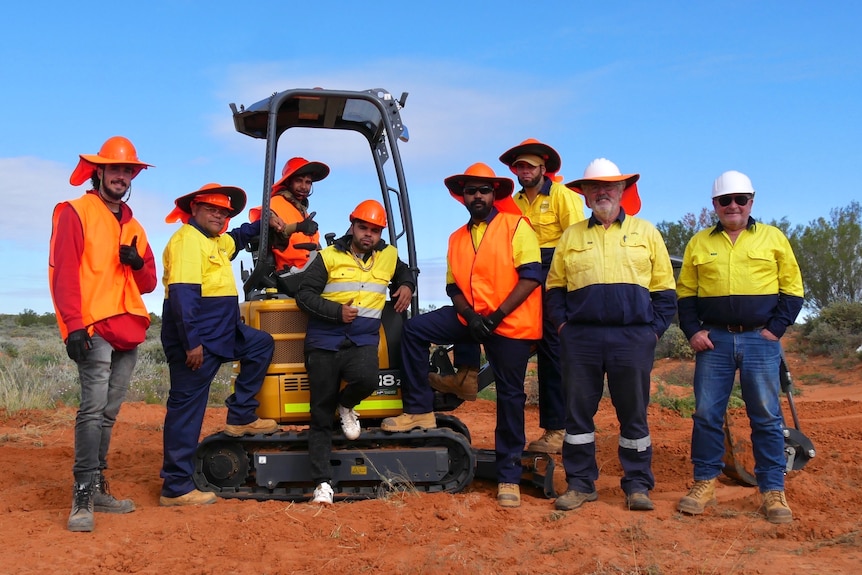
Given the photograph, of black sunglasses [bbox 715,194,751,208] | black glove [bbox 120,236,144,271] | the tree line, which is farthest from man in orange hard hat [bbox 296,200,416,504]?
the tree line

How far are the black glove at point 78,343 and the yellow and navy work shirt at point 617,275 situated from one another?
3488 mm

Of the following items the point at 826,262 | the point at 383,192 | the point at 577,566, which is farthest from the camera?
the point at 826,262

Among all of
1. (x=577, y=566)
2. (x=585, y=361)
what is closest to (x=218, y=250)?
(x=585, y=361)

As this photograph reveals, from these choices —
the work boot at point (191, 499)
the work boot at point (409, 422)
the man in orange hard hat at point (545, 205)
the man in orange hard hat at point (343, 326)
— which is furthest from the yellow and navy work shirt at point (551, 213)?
the work boot at point (191, 499)

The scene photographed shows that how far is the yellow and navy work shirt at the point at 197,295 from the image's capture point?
6.49 meters

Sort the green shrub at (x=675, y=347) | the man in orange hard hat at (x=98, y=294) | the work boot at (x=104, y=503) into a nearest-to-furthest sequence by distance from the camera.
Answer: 1. the man in orange hard hat at (x=98, y=294)
2. the work boot at (x=104, y=503)
3. the green shrub at (x=675, y=347)

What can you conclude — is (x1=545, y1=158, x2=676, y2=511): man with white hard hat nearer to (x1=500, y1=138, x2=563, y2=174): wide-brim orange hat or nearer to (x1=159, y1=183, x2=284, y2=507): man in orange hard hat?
(x1=500, y1=138, x2=563, y2=174): wide-brim orange hat

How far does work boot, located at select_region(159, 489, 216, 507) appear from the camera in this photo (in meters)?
6.67

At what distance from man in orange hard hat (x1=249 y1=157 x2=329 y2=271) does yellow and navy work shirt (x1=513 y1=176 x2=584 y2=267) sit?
1.97m

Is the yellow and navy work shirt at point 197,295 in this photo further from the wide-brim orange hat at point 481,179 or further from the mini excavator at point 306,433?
the wide-brim orange hat at point 481,179

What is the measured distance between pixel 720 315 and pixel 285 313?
3516 millimetres

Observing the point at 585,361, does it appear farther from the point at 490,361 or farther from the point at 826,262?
the point at 826,262

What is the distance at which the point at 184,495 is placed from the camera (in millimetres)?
6699

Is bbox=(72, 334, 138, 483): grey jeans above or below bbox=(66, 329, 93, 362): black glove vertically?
below
